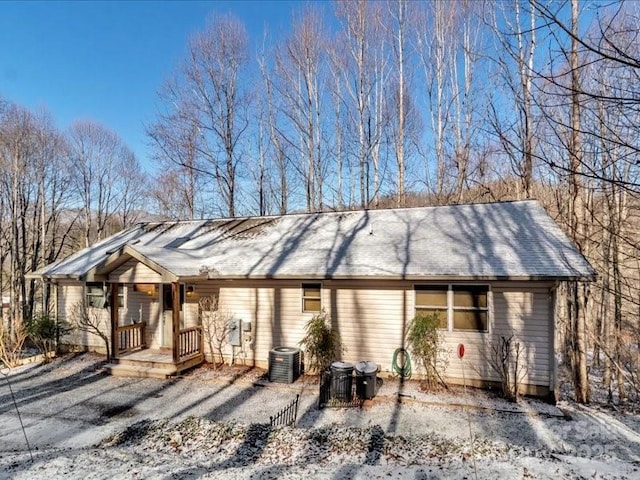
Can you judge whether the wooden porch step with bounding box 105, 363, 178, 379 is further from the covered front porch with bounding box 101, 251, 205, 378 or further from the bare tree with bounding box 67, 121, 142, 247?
the bare tree with bounding box 67, 121, 142, 247

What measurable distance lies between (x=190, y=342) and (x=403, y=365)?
19.1 feet

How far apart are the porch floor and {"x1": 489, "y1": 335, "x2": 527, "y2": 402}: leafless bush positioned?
298 inches

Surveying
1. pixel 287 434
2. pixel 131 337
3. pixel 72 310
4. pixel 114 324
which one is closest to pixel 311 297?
pixel 287 434

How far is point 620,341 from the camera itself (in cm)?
907

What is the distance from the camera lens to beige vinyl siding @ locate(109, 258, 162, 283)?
396 inches

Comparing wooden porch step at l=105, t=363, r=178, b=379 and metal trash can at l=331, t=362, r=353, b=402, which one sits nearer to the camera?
metal trash can at l=331, t=362, r=353, b=402

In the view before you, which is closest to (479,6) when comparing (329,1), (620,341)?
(329,1)

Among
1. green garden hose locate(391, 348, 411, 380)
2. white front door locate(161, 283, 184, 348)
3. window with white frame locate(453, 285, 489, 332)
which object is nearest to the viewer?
window with white frame locate(453, 285, 489, 332)

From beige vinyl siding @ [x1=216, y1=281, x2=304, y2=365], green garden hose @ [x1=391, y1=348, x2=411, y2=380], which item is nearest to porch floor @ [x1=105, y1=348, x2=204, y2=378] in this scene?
beige vinyl siding @ [x1=216, y1=281, x2=304, y2=365]

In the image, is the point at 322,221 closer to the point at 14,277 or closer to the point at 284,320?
the point at 284,320

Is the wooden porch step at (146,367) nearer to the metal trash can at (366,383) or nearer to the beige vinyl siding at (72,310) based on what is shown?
the beige vinyl siding at (72,310)

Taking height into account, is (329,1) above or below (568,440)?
above

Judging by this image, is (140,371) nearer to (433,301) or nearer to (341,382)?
(341,382)

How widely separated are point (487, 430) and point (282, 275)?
5.48 m
